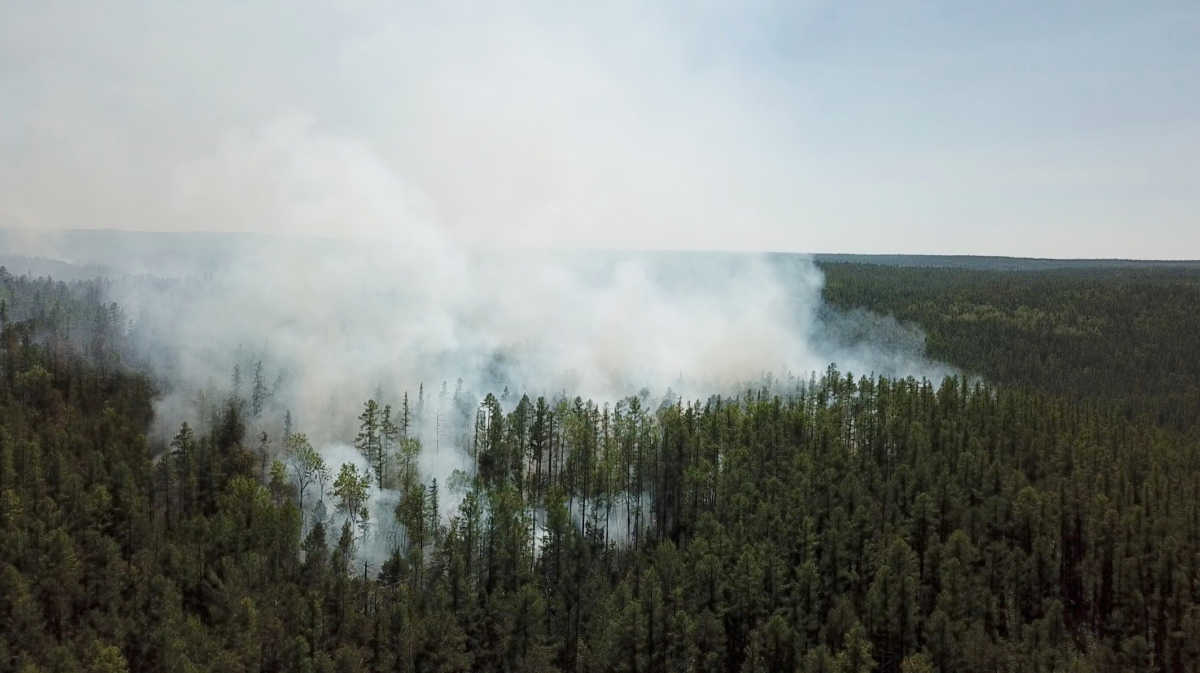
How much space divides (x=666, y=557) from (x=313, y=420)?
104052 millimetres

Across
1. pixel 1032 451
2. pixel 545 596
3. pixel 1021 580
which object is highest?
pixel 1032 451

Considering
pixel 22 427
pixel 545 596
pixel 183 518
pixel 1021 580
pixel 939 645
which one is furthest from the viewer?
pixel 22 427

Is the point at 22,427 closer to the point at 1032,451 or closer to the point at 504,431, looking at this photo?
the point at 504,431

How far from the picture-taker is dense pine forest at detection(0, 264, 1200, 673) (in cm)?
9375

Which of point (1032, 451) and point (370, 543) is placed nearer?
point (370, 543)

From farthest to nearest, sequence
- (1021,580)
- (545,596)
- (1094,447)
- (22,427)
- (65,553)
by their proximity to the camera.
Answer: (1094,447), (22,427), (545,596), (1021,580), (65,553)

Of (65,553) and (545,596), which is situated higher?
(65,553)

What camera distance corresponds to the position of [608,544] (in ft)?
472

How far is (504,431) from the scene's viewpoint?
17888 centimetres

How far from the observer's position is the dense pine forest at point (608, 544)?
308ft

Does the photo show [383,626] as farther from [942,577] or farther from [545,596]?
[942,577]

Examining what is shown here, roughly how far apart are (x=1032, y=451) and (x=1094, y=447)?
11.5 m

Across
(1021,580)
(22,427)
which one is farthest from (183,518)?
(1021,580)

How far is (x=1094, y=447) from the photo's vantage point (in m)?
151
